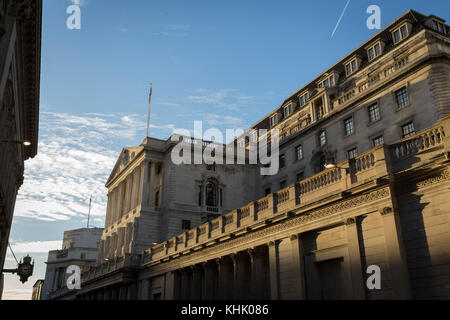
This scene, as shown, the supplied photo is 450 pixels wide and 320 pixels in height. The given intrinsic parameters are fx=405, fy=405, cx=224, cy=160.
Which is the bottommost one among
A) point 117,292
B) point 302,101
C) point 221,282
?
point 221,282

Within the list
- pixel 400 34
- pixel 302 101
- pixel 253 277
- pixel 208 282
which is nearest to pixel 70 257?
pixel 302 101

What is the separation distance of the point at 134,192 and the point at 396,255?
43.7m

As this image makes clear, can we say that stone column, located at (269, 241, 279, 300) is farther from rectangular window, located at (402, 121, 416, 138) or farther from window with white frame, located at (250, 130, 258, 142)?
window with white frame, located at (250, 130, 258, 142)

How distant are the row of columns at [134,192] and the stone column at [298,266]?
33.5m

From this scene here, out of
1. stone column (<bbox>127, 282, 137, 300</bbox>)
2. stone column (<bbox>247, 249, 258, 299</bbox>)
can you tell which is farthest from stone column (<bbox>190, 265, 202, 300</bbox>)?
stone column (<bbox>127, 282, 137, 300</bbox>)

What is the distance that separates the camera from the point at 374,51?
42.5 metres

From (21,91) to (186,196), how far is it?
27.6m

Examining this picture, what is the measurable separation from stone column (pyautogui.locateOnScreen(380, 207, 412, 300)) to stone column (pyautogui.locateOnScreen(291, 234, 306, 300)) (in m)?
5.21

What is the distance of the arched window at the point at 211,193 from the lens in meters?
53.9

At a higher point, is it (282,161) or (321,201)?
(282,161)

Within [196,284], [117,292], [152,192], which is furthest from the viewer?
[152,192]

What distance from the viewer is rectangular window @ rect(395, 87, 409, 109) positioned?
33.8 metres

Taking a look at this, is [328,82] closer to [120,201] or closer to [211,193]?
[211,193]
